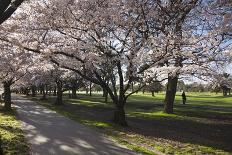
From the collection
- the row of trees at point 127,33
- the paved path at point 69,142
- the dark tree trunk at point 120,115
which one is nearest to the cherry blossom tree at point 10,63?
the row of trees at point 127,33

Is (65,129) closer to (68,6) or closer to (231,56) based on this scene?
(68,6)

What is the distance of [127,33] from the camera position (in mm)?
19688

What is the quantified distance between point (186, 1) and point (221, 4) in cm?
138

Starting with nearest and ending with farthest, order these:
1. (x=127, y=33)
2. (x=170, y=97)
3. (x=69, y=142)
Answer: (x=69, y=142)
(x=127, y=33)
(x=170, y=97)

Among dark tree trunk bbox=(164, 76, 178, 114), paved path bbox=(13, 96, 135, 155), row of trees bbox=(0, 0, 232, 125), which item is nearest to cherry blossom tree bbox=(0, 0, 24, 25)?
paved path bbox=(13, 96, 135, 155)

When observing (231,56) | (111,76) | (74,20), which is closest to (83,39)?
(74,20)

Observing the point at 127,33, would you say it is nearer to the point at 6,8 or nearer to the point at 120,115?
the point at 120,115

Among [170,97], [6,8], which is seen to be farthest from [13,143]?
[170,97]

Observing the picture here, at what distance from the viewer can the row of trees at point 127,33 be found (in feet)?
55.1

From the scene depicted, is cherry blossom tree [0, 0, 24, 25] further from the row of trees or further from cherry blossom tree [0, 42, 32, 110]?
cherry blossom tree [0, 42, 32, 110]

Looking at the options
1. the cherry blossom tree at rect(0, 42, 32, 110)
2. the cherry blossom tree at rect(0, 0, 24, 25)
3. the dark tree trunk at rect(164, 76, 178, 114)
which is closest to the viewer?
the cherry blossom tree at rect(0, 0, 24, 25)

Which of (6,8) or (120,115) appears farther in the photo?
(120,115)

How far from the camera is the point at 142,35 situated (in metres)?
19.0

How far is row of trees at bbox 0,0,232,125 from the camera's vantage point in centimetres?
1680
